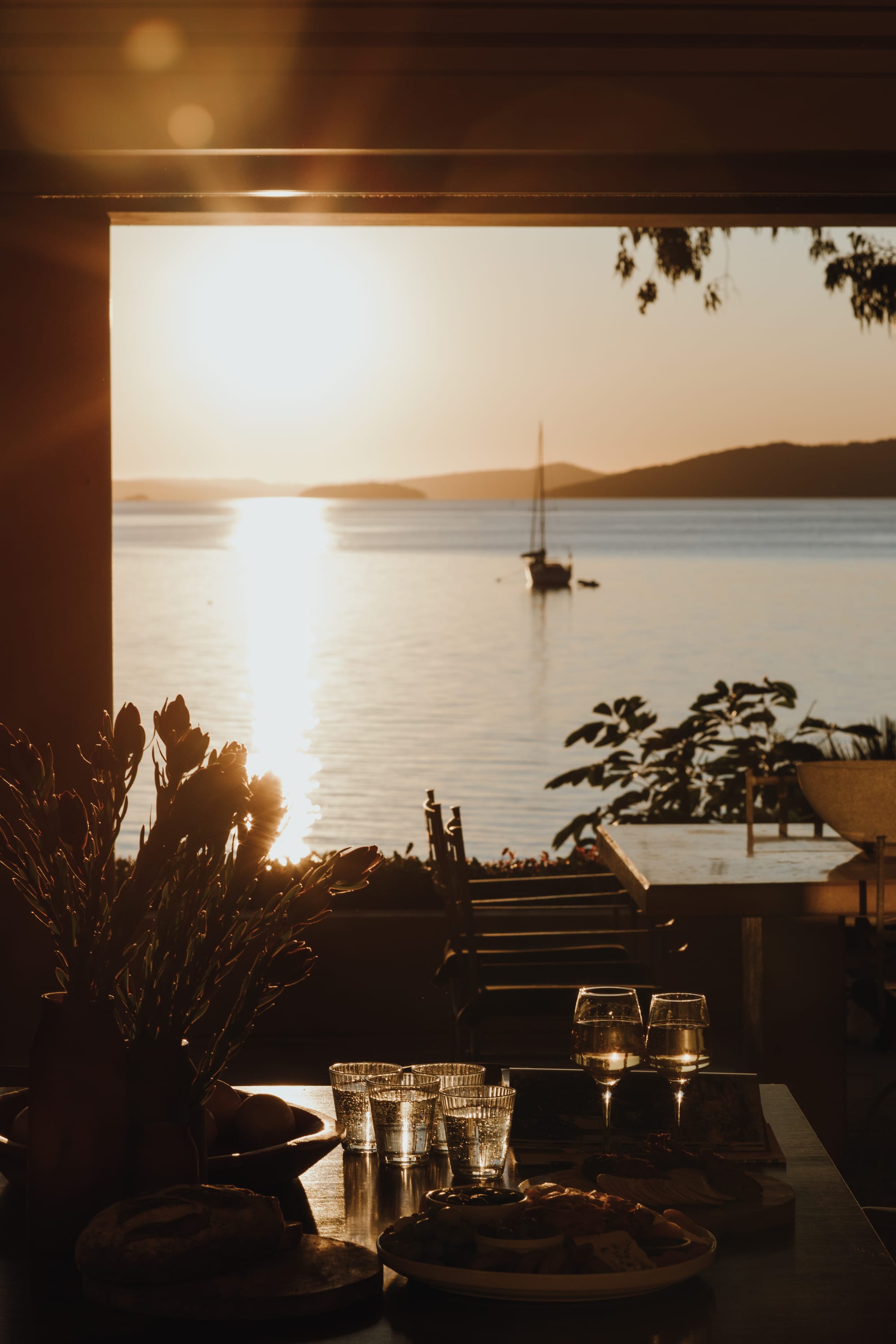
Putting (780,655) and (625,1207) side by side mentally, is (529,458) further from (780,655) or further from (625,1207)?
(625,1207)

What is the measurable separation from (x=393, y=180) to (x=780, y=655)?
65.2ft

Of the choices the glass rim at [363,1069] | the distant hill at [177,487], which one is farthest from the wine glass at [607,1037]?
the distant hill at [177,487]

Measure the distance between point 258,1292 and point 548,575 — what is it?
33389 mm

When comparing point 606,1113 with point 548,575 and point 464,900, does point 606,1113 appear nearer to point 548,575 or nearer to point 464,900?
point 464,900

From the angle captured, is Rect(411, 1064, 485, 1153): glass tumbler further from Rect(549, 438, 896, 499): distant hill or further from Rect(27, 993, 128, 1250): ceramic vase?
Rect(549, 438, 896, 499): distant hill

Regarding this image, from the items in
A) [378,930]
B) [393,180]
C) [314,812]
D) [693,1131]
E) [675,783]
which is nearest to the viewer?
[693,1131]

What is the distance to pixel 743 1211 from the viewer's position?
1.39 m

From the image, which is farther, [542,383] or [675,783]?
[542,383]

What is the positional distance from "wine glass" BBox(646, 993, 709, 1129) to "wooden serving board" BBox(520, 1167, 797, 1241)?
0.15 metres

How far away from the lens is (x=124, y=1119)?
4.25 feet

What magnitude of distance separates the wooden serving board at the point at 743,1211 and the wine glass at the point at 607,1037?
13cm

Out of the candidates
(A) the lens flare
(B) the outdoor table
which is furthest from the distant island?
(A) the lens flare

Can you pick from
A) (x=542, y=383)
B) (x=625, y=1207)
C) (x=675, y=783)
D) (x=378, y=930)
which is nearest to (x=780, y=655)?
(x=542, y=383)

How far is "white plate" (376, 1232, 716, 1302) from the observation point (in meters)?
1.19
